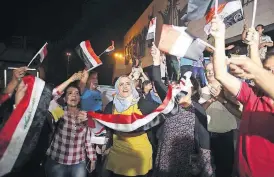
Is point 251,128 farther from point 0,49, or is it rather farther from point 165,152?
point 0,49

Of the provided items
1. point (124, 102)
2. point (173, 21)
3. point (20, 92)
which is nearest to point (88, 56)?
point (124, 102)

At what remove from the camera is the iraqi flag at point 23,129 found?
9.77 ft

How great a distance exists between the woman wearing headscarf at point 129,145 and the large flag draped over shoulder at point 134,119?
0.27ft

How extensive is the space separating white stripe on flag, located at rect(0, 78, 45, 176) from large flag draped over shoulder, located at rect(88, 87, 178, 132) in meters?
0.84

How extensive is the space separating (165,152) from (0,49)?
53.2 ft

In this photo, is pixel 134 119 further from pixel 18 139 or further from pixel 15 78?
pixel 15 78

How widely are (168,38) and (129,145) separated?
1679 millimetres

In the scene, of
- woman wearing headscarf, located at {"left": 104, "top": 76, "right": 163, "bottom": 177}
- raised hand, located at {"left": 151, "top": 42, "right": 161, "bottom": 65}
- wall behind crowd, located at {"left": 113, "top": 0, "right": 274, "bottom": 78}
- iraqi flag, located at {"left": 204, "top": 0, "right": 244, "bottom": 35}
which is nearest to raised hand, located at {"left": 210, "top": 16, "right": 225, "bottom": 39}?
iraqi flag, located at {"left": 204, "top": 0, "right": 244, "bottom": 35}

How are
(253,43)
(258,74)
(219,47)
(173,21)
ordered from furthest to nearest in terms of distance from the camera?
(173,21)
(253,43)
(219,47)
(258,74)

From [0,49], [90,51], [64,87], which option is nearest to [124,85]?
[64,87]

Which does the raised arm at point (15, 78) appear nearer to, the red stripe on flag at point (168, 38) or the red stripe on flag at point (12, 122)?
the red stripe on flag at point (12, 122)

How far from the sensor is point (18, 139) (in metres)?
3.05

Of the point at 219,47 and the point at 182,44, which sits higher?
the point at 182,44

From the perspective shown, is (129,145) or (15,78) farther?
(129,145)
